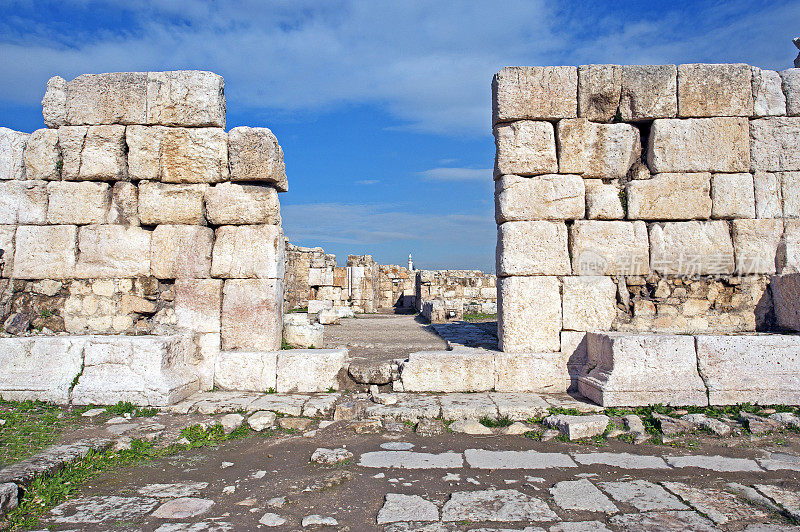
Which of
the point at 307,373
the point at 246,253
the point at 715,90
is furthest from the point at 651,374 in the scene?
the point at 246,253

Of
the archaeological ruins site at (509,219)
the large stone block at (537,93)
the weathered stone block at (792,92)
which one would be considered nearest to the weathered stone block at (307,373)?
the archaeological ruins site at (509,219)

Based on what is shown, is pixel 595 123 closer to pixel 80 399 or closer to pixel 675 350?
pixel 675 350

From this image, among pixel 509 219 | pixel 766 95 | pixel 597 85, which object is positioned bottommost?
pixel 509 219

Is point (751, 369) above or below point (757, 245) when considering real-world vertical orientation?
below

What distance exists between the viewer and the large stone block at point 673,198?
614 cm

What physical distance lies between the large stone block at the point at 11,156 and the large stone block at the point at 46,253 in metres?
0.70

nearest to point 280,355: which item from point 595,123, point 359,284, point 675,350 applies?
point 675,350

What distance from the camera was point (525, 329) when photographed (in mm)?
6043

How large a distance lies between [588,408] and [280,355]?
343 cm

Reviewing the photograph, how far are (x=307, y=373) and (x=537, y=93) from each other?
14.1 ft

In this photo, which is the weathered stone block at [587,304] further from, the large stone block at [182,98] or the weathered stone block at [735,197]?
the large stone block at [182,98]

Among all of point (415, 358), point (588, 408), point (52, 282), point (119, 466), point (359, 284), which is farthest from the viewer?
point (359, 284)

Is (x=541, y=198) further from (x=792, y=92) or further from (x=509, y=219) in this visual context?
(x=792, y=92)

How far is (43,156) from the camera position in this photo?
20.6ft
